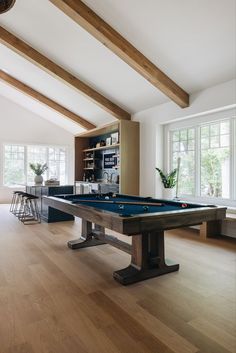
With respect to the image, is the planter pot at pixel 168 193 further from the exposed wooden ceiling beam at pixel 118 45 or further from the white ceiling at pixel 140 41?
the white ceiling at pixel 140 41

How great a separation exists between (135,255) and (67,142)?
8.14 metres

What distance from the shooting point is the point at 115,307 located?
2.13 metres

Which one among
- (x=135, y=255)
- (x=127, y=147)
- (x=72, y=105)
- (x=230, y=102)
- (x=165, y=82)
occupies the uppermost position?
(x=72, y=105)

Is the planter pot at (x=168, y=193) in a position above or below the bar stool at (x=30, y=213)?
above

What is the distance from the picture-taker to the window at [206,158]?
4656 mm

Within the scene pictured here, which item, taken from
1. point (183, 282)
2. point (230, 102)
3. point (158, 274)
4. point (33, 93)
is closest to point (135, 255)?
point (158, 274)

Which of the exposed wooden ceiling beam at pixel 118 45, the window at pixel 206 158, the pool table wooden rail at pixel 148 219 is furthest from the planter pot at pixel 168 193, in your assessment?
the pool table wooden rail at pixel 148 219

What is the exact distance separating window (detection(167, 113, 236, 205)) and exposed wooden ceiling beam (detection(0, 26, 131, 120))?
5.39 feet

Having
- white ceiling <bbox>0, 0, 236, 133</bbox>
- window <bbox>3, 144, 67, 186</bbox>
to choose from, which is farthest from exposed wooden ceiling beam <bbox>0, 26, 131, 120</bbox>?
window <bbox>3, 144, 67, 186</bbox>

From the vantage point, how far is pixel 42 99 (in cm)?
770

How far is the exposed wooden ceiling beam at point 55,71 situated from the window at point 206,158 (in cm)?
164

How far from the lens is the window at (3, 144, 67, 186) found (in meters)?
9.30

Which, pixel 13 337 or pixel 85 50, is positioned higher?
pixel 85 50

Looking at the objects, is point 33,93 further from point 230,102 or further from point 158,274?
point 158,274
